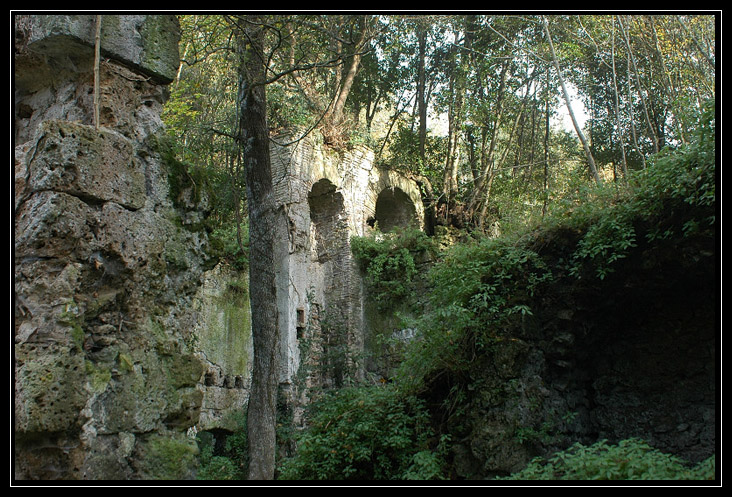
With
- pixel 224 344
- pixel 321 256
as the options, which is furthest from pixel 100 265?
pixel 321 256

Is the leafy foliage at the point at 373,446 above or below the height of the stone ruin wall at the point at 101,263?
below

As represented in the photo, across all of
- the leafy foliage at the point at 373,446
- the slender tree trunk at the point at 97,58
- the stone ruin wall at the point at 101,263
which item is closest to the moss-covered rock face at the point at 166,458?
the stone ruin wall at the point at 101,263

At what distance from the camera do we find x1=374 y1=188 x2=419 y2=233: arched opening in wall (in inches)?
597

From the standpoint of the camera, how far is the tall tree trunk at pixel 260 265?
6.31 m

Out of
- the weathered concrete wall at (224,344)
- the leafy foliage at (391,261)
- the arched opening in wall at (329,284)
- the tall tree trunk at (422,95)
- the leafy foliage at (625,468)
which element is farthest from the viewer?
the tall tree trunk at (422,95)

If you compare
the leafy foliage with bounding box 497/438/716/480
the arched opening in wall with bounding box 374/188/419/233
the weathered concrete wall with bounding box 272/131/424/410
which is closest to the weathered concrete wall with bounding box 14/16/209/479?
the leafy foliage with bounding box 497/438/716/480

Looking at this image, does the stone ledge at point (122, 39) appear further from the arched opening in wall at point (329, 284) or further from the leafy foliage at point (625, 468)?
the arched opening in wall at point (329, 284)

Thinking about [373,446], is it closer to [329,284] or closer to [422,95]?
[329,284]

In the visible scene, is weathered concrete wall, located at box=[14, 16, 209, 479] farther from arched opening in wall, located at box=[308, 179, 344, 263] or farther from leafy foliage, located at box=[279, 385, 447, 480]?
arched opening in wall, located at box=[308, 179, 344, 263]

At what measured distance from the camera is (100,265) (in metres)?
3.28

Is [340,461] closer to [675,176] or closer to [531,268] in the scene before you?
[531,268]

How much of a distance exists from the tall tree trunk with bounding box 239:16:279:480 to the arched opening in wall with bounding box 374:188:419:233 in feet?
26.9

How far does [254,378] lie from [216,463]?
3.98 m

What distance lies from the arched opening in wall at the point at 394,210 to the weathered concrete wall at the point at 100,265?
37.0 ft
